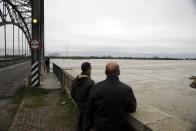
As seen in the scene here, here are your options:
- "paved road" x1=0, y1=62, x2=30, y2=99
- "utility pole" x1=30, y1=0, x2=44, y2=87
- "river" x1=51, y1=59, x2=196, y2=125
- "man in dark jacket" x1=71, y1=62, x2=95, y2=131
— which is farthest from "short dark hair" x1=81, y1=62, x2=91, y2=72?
"utility pole" x1=30, y1=0, x2=44, y2=87

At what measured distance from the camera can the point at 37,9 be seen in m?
17.1

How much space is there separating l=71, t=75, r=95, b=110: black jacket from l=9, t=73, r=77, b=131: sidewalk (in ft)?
8.72

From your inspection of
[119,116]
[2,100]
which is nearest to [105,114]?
[119,116]

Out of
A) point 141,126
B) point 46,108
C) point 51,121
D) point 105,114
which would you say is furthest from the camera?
point 46,108

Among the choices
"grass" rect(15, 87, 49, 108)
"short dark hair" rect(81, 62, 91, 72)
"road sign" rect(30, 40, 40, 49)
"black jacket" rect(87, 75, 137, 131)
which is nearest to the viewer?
"black jacket" rect(87, 75, 137, 131)

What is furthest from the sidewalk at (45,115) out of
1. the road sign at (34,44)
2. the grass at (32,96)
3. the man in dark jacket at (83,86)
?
the road sign at (34,44)

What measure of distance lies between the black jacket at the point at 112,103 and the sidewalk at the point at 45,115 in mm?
3952

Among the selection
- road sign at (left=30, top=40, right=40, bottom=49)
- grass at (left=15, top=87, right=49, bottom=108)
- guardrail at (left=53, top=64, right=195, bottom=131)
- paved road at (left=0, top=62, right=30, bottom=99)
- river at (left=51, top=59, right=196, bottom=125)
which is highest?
road sign at (left=30, top=40, right=40, bottom=49)

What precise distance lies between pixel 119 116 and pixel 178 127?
96 centimetres

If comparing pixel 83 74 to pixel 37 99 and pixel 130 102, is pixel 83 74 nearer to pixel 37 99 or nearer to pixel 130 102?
pixel 130 102

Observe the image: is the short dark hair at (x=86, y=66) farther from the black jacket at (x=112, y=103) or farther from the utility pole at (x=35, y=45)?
the utility pole at (x=35, y=45)

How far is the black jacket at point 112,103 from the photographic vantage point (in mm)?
3930

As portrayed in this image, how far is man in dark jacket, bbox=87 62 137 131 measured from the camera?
393cm

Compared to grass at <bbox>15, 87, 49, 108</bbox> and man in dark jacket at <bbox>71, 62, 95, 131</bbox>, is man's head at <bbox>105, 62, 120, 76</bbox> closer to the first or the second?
man in dark jacket at <bbox>71, 62, 95, 131</bbox>
